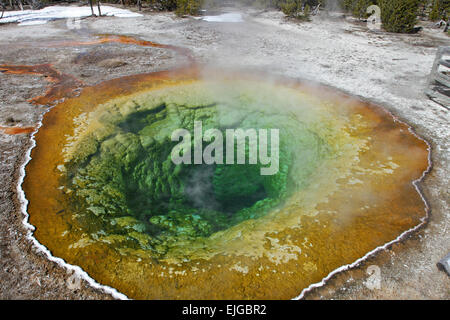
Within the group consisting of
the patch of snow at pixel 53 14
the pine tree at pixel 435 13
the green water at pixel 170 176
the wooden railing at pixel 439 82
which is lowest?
the green water at pixel 170 176

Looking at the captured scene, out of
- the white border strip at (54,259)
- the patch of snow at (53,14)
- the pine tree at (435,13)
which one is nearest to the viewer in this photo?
the white border strip at (54,259)

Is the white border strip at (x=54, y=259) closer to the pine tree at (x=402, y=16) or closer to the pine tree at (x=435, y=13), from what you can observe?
the pine tree at (x=402, y=16)

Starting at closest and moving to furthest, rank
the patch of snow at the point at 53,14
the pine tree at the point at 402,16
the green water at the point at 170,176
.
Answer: the green water at the point at 170,176 < the pine tree at the point at 402,16 < the patch of snow at the point at 53,14

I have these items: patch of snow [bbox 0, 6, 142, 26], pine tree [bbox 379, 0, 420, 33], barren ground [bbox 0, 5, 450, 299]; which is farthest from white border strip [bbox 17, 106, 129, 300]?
pine tree [bbox 379, 0, 420, 33]

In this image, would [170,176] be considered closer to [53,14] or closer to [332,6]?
[53,14]

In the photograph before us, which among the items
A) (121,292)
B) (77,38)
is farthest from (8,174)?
(77,38)

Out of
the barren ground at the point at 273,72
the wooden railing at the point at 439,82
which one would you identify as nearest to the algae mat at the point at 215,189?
the barren ground at the point at 273,72

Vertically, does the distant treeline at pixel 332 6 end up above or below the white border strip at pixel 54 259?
above

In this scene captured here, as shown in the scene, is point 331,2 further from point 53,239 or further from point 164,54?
point 53,239

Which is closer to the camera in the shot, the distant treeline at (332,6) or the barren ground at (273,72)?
the barren ground at (273,72)
